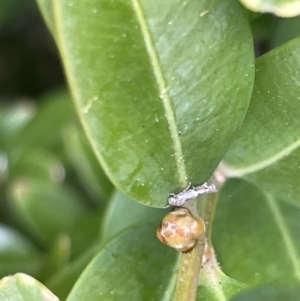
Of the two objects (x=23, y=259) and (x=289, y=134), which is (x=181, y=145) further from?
(x=23, y=259)

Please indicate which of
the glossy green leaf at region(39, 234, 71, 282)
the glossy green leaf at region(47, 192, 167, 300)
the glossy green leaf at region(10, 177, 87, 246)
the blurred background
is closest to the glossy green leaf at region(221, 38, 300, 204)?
the glossy green leaf at region(47, 192, 167, 300)

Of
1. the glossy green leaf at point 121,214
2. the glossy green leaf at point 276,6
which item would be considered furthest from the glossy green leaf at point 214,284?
the glossy green leaf at point 276,6

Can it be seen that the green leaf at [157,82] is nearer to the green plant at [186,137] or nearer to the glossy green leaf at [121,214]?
the green plant at [186,137]

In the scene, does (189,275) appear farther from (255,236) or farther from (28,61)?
(28,61)

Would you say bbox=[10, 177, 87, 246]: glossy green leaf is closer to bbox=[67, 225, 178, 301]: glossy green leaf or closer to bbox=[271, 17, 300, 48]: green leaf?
A: bbox=[67, 225, 178, 301]: glossy green leaf

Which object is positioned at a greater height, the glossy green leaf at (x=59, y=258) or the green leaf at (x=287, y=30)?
the green leaf at (x=287, y=30)

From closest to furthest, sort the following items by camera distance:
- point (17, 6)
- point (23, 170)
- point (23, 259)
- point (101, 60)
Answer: point (101, 60)
point (23, 259)
point (23, 170)
point (17, 6)

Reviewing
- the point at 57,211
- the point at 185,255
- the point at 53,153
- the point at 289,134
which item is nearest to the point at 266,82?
the point at 289,134

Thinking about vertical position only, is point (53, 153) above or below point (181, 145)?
Result: below
